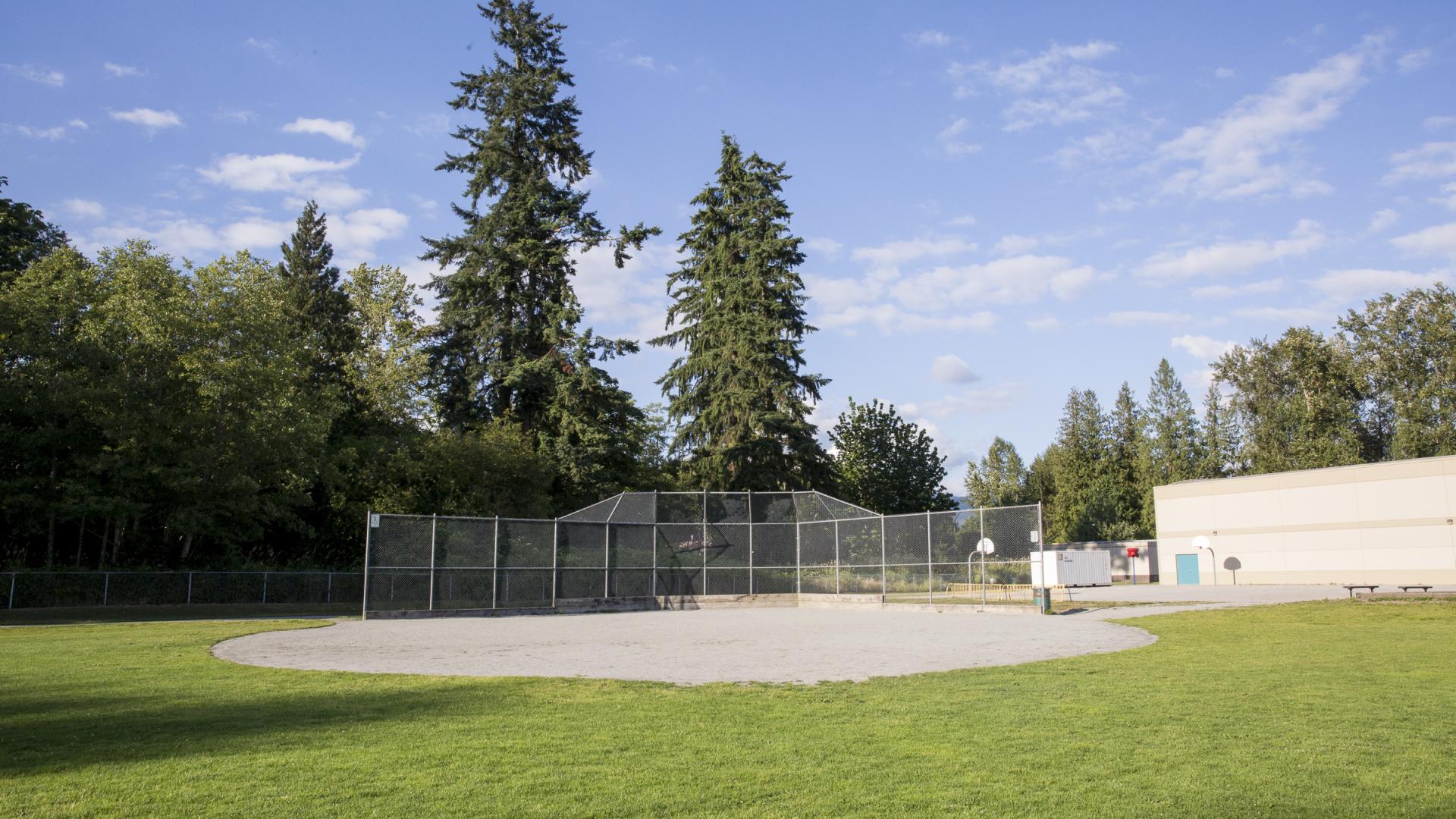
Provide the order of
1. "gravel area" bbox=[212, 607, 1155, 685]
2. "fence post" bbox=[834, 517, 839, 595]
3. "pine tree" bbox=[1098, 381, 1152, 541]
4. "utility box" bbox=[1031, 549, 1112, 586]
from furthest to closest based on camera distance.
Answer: "pine tree" bbox=[1098, 381, 1152, 541]
"utility box" bbox=[1031, 549, 1112, 586]
"fence post" bbox=[834, 517, 839, 595]
"gravel area" bbox=[212, 607, 1155, 685]

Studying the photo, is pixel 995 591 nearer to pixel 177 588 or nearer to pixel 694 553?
pixel 694 553

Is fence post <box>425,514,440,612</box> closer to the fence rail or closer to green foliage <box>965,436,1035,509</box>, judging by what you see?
the fence rail

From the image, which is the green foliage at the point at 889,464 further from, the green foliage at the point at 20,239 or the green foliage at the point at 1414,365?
the green foliage at the point at 20,239

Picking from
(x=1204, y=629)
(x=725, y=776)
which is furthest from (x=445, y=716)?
(x=1204, y=629)

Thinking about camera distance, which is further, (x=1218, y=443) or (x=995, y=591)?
(x=1218, y=443)

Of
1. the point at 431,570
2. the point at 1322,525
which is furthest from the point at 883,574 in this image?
the point at 1322,525

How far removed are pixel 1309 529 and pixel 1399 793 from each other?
43115 millimetres

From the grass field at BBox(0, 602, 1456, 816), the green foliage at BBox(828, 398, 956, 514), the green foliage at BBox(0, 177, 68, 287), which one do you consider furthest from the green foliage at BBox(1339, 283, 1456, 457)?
the green foliage at BBox(0, 177, 68, 287)

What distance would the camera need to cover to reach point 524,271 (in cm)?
4166

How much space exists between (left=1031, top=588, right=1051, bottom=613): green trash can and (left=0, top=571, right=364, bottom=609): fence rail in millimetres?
20712

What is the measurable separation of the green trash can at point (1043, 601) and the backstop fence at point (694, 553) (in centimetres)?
123

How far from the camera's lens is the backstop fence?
24625mm

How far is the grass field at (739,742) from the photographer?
555 cm

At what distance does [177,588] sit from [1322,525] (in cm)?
4386
